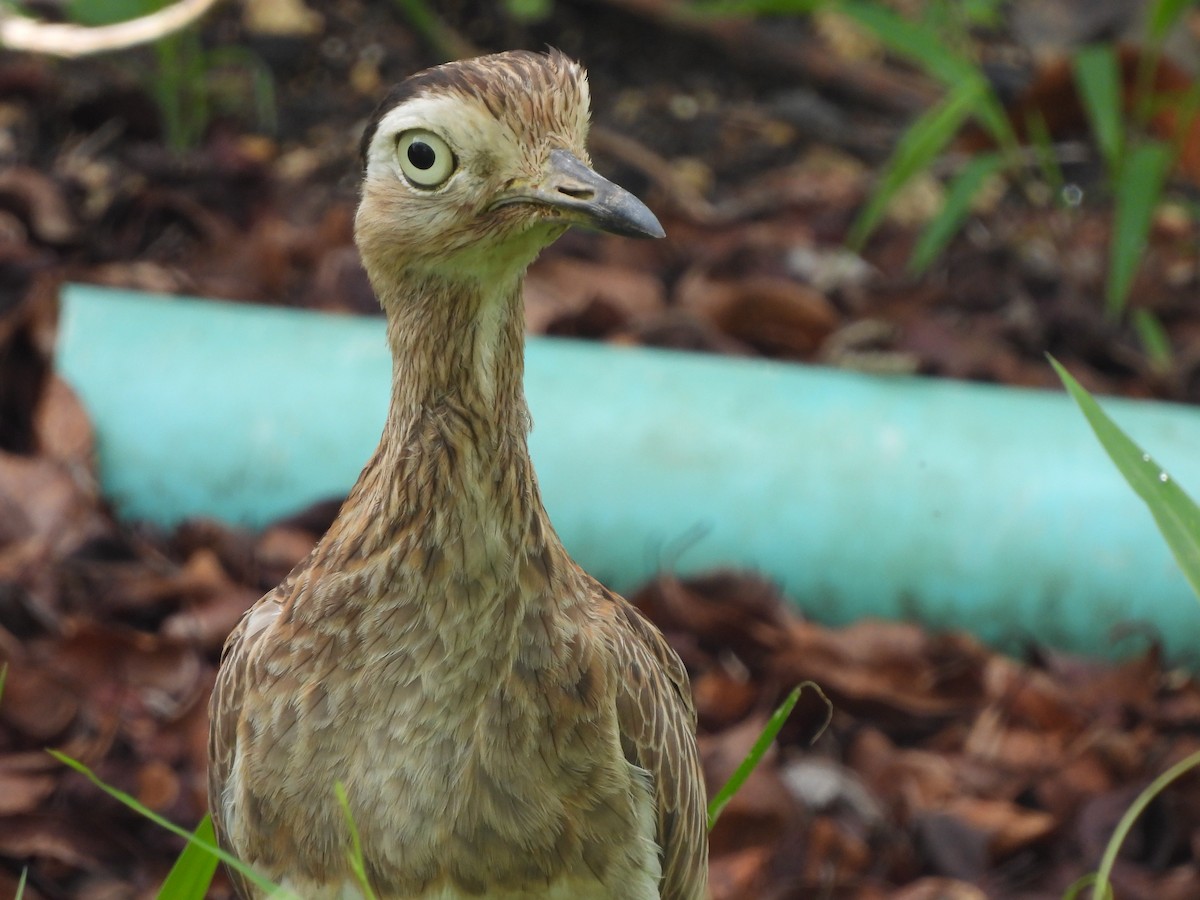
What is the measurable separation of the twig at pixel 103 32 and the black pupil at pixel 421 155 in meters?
2.39

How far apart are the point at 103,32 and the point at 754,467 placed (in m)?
1.94

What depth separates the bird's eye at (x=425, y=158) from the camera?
1.75 m

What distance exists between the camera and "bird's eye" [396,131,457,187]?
5.75ft

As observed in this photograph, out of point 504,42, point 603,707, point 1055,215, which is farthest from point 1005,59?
point 603,707

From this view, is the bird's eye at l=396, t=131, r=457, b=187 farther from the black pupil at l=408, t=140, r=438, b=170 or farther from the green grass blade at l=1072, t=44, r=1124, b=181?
the green grass blade at l=1072, t=44, r=1124, b=181

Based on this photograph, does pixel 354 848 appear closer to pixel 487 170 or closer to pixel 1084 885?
pixel 487 170

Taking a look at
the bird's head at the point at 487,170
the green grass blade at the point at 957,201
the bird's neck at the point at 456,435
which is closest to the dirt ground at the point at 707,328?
the green grass blade at the point at 957,201

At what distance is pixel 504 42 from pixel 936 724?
8.56 ft

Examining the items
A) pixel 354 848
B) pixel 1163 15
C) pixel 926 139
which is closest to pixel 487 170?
pixel 354 848

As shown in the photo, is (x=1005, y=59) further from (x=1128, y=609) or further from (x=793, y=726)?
(x=793, y=726)

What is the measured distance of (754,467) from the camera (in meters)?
3.21

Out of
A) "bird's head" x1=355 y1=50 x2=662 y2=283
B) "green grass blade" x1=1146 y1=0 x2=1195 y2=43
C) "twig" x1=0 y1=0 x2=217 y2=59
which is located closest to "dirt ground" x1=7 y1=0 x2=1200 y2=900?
"twig" x1=0 y1=0 x2=217 y2=59

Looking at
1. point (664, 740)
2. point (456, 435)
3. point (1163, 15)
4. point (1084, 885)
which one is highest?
point (1163, 15)

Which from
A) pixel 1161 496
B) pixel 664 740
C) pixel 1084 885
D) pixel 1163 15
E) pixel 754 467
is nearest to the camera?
pixel 1161 496
